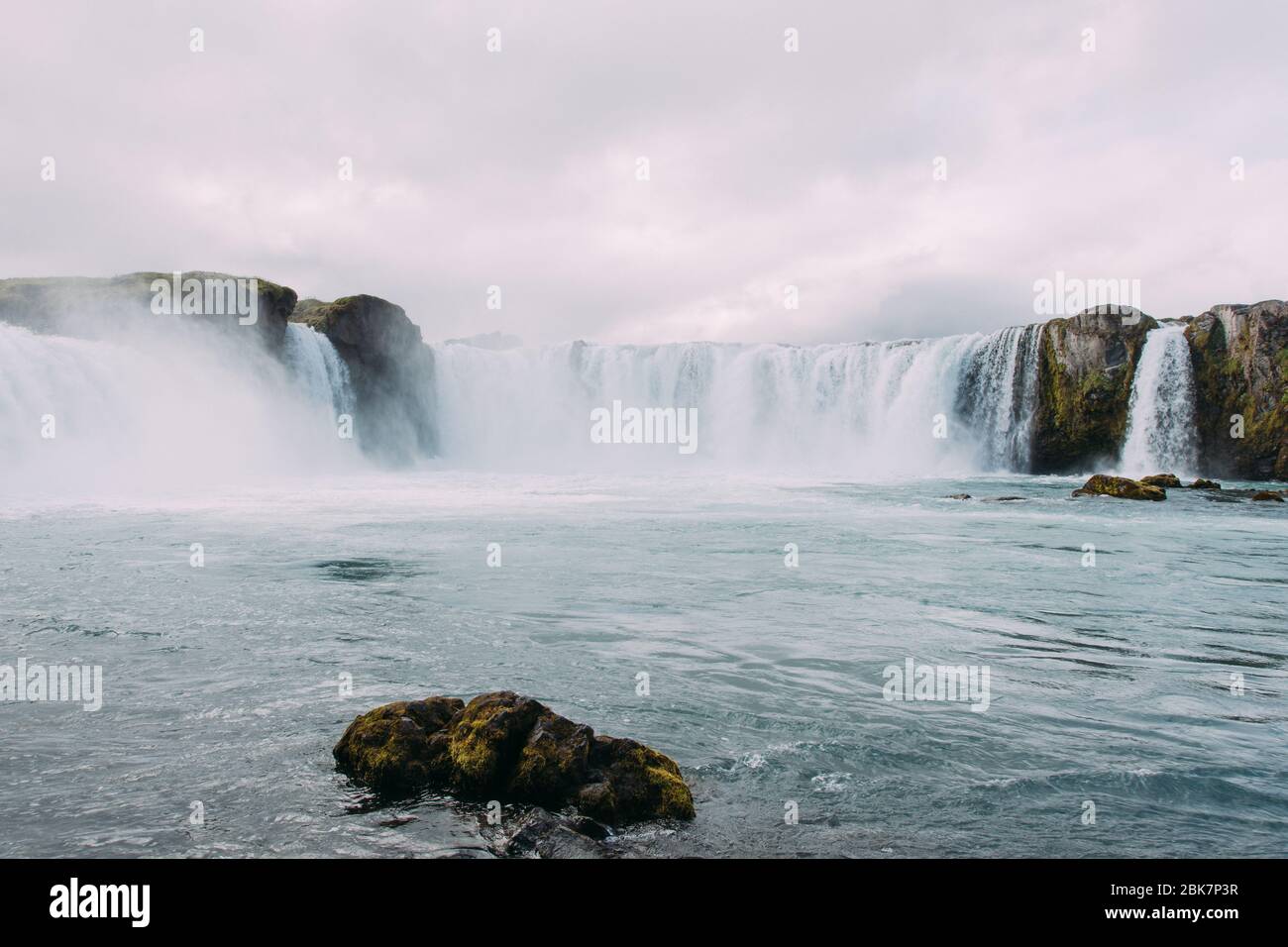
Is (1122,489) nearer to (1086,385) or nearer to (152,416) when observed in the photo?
(1086,385)

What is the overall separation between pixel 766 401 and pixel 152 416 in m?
36.6

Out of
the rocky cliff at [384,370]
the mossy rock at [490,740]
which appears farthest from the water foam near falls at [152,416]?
the mossy rock at [490,740]

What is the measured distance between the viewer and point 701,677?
849 centimetres

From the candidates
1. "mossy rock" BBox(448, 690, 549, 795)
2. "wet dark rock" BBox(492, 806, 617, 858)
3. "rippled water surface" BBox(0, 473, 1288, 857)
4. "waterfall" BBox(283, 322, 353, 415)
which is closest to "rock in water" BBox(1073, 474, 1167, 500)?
"rippled water surface" BBox(0, 473, 1288, 857)

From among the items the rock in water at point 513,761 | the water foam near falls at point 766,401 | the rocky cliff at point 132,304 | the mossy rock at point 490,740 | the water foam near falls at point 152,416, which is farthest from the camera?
the water foam near falls at point 766,401

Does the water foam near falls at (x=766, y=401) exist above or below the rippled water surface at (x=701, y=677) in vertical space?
above

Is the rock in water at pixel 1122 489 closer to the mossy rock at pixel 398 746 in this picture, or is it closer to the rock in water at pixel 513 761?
the rock in water at pixel 513 761

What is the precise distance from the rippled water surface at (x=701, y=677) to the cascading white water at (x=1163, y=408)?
26865 millimetres

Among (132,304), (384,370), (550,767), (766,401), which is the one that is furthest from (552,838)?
(766,401)

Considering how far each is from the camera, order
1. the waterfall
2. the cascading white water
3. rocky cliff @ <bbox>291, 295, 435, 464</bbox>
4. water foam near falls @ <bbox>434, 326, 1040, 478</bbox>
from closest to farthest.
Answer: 1. the cascading white water
2. the waterfall
3. water foam near falls @ <bbox>434, 326, 1040, 478</bbox>
4. rocky cliff @ <bbox>291, 295, 435, 464</bbox>

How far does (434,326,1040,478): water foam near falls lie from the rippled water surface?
30837 millimetres

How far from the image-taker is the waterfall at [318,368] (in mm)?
46688

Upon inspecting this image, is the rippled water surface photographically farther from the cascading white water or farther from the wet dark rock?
the cascading white water

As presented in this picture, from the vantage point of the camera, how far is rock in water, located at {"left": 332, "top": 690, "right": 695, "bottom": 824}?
5.25m
